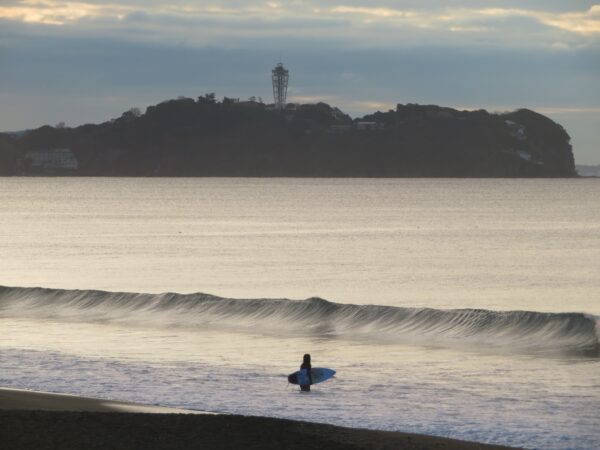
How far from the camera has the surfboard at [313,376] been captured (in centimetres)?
2183

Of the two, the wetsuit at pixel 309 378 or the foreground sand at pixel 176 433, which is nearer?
the foreground sand at pixel 176 433

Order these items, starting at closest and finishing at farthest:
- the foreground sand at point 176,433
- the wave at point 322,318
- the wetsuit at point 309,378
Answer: the foreground sand at point 176,433 < the wetsuit at point 309,378 < the wave at point 322,318

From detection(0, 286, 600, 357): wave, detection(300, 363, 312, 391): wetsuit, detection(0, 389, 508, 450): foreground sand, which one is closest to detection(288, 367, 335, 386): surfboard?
detection(300, 363, 312, 391): wetsuit

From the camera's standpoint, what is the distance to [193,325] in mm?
38250

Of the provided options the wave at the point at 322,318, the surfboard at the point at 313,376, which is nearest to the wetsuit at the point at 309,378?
the surfboard at the point at 313,376

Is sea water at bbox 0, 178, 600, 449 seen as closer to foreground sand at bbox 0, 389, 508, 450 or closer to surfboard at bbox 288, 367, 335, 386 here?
surfboard at bbox 288, 367, 335, 386

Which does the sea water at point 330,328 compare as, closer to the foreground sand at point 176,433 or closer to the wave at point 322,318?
the wave at point 322,318

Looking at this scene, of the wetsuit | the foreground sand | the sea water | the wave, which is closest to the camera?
the foreground sand

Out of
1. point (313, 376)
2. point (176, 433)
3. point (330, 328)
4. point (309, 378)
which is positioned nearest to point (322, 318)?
point (330, 328)

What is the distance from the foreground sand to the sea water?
147 cm

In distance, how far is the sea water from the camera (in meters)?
20.5

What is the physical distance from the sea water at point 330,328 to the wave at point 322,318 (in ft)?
0.33

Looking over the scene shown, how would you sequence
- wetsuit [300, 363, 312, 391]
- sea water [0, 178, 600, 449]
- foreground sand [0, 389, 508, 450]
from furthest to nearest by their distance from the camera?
wetsuit [300, 363, 312, 391], sea water [0, 178, 600, 449], foreground sand [0, 389, 508, 450]

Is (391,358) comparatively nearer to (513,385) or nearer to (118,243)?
(513,385)
